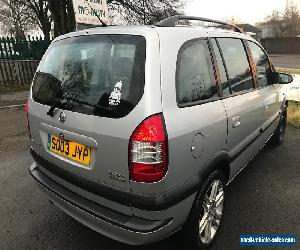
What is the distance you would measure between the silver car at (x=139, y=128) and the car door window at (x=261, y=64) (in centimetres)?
88

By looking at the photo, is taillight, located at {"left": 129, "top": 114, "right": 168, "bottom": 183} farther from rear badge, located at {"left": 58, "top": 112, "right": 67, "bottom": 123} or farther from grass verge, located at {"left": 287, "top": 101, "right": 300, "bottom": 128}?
grass verge, located at {"left": 287, "top": 101, "right": 300, "bottom": 128}

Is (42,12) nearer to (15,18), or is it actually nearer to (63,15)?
(15,18)

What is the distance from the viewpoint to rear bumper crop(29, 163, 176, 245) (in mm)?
2123

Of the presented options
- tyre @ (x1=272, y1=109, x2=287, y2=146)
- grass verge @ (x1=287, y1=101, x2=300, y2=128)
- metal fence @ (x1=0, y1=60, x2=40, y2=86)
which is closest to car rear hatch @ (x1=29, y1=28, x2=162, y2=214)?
tyre @ (x1=272, y1=109, x2=287, y2=146)

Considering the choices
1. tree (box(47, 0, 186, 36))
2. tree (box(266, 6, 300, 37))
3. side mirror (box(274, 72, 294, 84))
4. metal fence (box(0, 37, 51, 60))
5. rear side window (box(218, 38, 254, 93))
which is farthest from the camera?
tree (box(266, 6, 300, 37))

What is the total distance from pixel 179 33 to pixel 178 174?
3.49 feet

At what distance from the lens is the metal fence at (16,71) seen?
39.7ft

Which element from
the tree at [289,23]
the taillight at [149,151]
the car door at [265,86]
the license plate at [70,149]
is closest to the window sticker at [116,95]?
the taillight at [149,151]

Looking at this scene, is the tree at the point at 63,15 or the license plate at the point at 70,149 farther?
the tree at the point at 63,15

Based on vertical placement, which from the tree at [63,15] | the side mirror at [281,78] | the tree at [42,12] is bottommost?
the side mirror at [281,78]

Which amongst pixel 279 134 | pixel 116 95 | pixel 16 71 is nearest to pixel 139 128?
pixel 116 95

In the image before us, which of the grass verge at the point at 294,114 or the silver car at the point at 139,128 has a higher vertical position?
the silver car at the point at 139,128

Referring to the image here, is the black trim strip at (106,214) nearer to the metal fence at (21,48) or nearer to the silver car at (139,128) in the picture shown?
the silver car at (139,128)

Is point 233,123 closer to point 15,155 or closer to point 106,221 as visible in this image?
point 106,221
